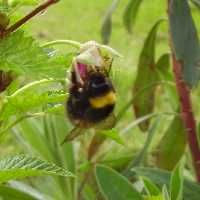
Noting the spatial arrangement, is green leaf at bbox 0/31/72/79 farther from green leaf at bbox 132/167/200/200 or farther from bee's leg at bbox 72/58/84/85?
green leaf at bbox 132/167/200/200

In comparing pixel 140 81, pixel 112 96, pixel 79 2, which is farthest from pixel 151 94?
pixel 79 2

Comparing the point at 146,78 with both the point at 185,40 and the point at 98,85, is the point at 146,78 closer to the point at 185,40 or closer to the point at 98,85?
the point at 185,40

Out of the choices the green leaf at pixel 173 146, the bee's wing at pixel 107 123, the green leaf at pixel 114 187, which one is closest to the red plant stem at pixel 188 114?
the green leaf at pixel 173 146

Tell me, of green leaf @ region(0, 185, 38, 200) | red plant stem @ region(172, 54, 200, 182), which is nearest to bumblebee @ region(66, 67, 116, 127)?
green leaf @ region(0, 185, 38, 200)

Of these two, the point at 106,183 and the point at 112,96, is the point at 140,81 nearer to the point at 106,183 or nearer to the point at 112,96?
the point at 106,183

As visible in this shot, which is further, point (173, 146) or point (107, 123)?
point (173, 146)

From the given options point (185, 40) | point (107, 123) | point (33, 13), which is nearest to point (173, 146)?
point (185, 40)
